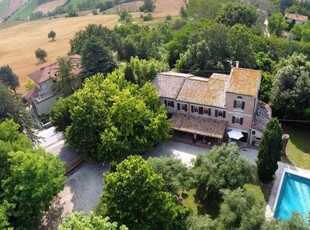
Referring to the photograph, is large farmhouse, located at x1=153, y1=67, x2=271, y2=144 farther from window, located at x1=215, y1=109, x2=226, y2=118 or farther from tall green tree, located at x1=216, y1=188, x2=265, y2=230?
tall green tree, located at x1=216, y1=188, x2=265, y2=230

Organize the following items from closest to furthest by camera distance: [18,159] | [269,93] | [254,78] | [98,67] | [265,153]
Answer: [18,159] → [265,153] → [254,78] → [269,93] → [98,67]

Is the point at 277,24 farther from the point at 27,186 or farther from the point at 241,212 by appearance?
the point at 27,186

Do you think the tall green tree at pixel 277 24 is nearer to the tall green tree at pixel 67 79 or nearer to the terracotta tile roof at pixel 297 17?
the terracotta tile roof at pixel 297 17

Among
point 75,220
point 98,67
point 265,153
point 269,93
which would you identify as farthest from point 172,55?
point 75,220

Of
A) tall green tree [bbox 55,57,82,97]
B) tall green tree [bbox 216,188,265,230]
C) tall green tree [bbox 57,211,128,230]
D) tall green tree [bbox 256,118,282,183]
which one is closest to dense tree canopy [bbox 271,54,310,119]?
tall green tree [bbox 256,118,282,183]

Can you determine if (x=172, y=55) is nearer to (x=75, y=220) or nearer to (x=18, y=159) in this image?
(x=18, y=159)

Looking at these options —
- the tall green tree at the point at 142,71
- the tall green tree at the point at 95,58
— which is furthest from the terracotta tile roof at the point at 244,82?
the tall green tree at the point at 95,58

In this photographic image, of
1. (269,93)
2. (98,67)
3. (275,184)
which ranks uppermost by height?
(98,67)
